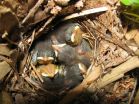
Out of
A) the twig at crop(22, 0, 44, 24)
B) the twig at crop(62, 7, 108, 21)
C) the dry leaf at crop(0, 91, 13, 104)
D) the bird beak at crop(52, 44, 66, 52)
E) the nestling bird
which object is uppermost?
the twig at crop(22, 0, 44, 24)

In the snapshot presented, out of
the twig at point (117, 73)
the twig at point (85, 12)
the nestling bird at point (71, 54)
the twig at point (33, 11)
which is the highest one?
the twig at point (33, 11)

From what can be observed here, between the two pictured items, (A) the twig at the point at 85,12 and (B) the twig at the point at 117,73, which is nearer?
(B) the twig at the point at 117,73

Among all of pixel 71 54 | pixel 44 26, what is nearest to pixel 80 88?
pixel 71 54

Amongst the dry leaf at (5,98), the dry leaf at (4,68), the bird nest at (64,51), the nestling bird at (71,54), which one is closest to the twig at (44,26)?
the bird nest at (64,51)

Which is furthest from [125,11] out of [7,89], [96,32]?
[7,89]

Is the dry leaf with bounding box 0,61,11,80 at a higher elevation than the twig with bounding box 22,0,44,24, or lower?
lower

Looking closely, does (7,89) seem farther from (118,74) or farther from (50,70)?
(118,74)

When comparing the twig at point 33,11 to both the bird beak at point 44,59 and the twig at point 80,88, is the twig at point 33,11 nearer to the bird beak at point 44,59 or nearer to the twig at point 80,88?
the bird beak at point 44,59

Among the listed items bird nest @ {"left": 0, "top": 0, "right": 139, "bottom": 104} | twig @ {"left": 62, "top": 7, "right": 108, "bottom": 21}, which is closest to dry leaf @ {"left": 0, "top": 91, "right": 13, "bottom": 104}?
bird nest @ {"left": 0, "top": 0, "right": 139, "bottom": 104}

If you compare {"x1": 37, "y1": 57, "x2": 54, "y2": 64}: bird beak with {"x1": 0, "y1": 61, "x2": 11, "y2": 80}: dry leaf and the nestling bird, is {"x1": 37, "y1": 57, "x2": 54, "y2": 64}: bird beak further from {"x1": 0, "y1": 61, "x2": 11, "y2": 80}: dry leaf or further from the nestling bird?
{"x1": 0, "y1": 61, "x2": 11, "y2": 80}: dry leaf

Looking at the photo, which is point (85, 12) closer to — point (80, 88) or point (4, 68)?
point (80, 88)

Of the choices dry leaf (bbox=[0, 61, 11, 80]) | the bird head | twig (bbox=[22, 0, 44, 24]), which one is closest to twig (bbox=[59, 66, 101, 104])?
the bird head

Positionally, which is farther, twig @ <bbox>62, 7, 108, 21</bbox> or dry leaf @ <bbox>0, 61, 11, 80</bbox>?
twig @ <bbox>62, 7, 108, 21</bbox>
